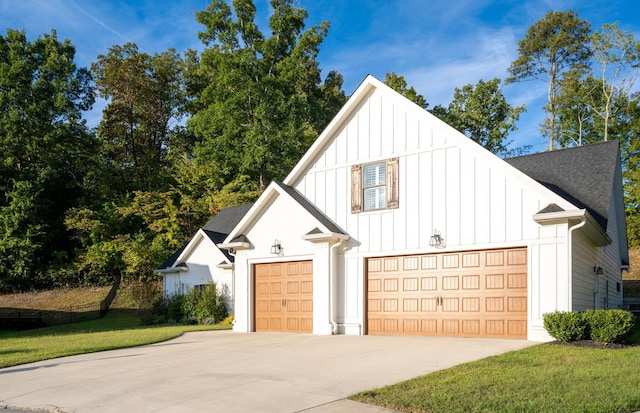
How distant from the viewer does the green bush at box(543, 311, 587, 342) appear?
37.8ft

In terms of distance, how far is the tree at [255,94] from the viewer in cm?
3619

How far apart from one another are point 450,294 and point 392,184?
3361 mm

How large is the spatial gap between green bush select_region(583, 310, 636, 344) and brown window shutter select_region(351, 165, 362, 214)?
690cm

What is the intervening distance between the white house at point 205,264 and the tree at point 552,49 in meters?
24.8

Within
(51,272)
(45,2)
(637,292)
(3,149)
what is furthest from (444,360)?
(3,149)

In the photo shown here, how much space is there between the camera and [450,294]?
14375 mm

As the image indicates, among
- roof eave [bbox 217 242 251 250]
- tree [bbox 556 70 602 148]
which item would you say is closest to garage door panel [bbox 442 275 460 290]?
roof eave [bbox 217 242 251 250]

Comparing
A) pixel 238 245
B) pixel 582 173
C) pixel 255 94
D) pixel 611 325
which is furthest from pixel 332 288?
pixel 255 94

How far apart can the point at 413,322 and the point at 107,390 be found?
8.70 metres

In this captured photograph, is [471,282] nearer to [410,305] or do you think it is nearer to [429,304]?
[429,304]

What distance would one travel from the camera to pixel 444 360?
10156 mm

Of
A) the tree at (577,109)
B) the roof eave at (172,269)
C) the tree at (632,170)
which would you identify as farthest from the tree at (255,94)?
the tree at (632,170)

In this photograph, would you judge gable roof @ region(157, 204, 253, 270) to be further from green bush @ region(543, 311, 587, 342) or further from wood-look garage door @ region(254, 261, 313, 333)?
green bush @ region(543, 311, 587, 342)

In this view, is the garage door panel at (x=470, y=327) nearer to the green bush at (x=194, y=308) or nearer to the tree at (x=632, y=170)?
the green bush at (x=194, y=308)
